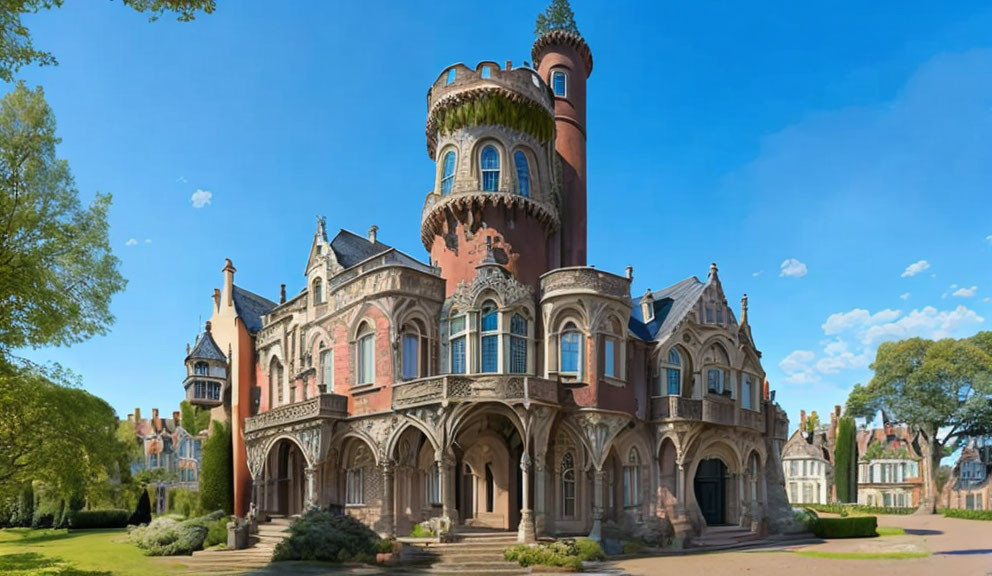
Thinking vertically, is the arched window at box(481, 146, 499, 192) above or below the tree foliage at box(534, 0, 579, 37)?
below

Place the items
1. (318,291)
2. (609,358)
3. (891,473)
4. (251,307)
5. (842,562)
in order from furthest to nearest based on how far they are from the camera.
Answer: (891,473) → (251,307) → (318,291) → (609,358) → (842,562)

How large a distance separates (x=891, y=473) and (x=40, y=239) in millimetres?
90458

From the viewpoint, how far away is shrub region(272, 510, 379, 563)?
26.5 metres

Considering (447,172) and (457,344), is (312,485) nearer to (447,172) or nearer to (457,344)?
(457,344)

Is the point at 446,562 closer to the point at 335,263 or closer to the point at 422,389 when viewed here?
the point at 422,389

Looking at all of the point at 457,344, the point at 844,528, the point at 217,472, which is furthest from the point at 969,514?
the point at 217,472

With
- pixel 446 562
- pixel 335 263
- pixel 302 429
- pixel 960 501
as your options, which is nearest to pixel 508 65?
pixel 335 263

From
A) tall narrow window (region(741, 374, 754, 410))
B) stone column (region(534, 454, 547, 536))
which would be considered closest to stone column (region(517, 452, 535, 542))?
stone column (region(534, 454, 547, 536))

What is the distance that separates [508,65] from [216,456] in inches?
980

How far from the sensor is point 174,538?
108 ft

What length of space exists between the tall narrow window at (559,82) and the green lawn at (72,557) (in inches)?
1155

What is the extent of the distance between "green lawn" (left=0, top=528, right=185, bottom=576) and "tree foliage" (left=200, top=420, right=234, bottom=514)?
14.1 feet

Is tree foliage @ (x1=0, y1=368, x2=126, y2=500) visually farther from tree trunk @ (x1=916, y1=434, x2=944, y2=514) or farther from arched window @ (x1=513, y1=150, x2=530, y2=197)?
tree trunk @ (x1=916, y1=434, x2=944, y2=514)

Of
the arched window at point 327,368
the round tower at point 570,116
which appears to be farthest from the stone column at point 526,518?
the round tower at point 570,116
